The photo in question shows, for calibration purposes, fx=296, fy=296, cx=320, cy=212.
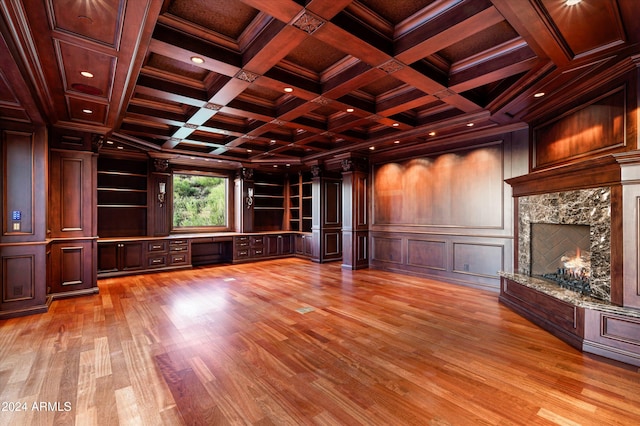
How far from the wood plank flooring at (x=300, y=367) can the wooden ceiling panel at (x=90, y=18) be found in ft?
8.92

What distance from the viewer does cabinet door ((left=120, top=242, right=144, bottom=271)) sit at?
6191 mm

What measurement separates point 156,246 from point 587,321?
7273mm

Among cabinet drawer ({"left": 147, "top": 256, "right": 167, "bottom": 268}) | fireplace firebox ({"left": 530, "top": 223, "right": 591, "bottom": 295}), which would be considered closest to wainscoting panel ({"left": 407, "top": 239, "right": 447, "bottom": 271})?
fireplace firebox ({"left": 530, "top": 223, "right": 591, "bottom": 295})

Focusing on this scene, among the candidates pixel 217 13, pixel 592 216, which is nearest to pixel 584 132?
pixel 592 216

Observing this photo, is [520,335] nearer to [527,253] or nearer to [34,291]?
[527,253]

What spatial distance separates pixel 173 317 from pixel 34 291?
77.4 inches

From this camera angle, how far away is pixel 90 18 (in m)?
2.16

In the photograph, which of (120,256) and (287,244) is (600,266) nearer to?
(287,244)

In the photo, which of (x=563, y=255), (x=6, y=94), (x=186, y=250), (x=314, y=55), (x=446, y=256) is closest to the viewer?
(x=6, y=94)

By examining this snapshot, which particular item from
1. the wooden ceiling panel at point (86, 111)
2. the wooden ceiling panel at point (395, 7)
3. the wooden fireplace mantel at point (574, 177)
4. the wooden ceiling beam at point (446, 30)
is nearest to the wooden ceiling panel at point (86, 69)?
the wooden ceiling panel at point (86, 111)

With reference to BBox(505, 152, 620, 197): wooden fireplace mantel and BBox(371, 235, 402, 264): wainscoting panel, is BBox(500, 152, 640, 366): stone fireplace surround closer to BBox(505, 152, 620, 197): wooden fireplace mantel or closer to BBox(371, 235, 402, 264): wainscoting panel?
BBox(505, 152, 620, 197): wooden fireplace mantel

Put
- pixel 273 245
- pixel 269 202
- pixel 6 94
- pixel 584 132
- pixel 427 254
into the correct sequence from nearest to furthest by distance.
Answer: pixel 6 94
pixel 584 132
pixel 427 254
pixel 273 245
pixel 269 202

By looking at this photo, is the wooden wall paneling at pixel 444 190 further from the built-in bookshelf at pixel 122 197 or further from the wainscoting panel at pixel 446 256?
the built-in bookshelf at pixel 122 197

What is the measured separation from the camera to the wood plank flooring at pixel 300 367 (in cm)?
194
